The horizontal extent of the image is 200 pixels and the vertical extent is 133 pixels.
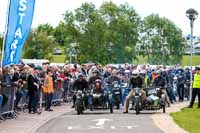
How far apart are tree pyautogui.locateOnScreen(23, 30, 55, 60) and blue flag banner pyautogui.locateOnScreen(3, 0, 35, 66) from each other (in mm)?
66840

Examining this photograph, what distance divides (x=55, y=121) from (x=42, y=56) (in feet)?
219

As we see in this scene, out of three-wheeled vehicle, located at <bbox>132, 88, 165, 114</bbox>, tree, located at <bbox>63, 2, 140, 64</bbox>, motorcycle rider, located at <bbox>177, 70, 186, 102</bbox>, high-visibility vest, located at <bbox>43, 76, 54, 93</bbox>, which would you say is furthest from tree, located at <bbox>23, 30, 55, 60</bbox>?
three-wheeled vehicle, located at <bbox>132, 88, 165, 114</bbox>

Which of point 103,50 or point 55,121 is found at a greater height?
point 103,50

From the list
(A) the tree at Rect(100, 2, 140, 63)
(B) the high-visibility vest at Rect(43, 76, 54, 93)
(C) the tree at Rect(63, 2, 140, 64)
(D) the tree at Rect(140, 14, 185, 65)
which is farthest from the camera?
(D) the tree at Rect(140, 14, 185, 65)

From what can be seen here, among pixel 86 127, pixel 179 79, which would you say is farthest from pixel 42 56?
pixel 86 127

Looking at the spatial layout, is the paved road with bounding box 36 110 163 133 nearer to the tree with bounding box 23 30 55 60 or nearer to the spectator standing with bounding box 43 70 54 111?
the spectator standing with bounding box 43 70 54 111

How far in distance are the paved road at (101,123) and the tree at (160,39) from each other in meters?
50.5

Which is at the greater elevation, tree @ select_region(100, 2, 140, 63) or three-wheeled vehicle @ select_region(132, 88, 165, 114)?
tree @ select_region(100, 2, 140, 63)

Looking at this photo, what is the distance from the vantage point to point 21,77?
82.0ft

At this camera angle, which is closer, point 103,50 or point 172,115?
point 172,115

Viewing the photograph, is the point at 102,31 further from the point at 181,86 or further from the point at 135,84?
the point at 135,84

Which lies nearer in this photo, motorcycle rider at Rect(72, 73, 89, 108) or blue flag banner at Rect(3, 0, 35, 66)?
blue flag banner at Rect(3, 0, 35, 66)

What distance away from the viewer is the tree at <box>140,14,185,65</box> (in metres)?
76.4

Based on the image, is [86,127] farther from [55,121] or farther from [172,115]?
[172,115]
